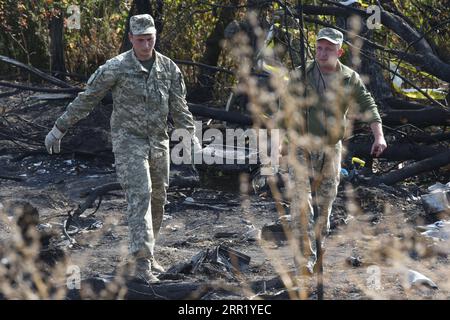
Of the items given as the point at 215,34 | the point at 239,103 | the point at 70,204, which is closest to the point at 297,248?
the point at 70,204

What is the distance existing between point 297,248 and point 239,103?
5.42 meters

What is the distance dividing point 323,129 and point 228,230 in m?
2.46

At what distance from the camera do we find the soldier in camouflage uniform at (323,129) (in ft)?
19.9

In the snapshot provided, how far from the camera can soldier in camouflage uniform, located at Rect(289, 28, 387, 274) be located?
607cm

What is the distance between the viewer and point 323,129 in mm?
6145

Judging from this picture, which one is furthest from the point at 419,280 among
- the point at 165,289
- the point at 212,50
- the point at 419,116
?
the point at 212,50

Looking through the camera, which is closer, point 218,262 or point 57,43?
point 218,262

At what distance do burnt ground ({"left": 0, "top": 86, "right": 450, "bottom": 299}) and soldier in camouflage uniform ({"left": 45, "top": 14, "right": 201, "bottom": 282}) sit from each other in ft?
1.28

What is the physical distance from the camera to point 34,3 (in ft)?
47.8

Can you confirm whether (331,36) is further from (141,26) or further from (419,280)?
(419,280)

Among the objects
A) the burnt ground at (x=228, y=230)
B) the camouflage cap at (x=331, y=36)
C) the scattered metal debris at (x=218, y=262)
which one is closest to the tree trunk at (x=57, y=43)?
the burnt ground at (x=228, y=230)

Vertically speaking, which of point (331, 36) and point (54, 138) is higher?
point (331, 36)
